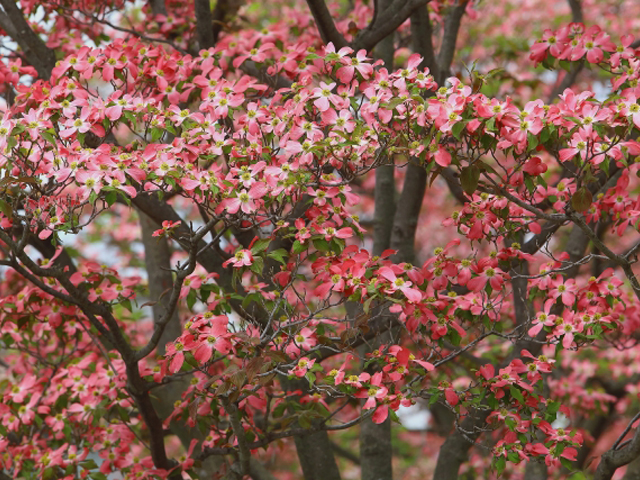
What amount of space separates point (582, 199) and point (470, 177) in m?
0.37

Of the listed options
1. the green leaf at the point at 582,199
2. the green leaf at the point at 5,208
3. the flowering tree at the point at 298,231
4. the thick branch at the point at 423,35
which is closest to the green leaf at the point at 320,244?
the flowering tree at the point at 298,231

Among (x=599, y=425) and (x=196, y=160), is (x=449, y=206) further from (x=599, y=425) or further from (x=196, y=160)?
(x=196, y=160)

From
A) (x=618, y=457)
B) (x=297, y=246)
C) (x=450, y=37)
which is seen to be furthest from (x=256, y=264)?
(x=450, y=37)

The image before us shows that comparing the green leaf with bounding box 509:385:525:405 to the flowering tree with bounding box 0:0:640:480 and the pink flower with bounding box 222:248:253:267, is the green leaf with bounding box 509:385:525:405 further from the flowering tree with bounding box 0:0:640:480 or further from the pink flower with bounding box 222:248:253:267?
the pink flower with bounding box 222:248:253:267

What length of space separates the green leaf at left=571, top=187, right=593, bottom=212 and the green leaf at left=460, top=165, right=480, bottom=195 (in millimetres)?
325

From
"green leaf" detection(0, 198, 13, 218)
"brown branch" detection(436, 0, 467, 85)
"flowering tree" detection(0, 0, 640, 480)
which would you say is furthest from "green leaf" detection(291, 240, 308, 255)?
"brown branch" detection(436, 0, 467, 85)

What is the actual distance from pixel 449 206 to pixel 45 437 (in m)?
6.11

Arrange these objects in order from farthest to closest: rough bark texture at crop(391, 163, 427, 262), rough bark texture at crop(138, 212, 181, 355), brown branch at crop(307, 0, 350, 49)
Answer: rough bark texture at crop(138, 212, 181, 355), rough bark texture at crop(391, 163, 427, 262), brown branch at crop(307, 0, 350, 49)

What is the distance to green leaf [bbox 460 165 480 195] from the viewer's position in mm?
2096

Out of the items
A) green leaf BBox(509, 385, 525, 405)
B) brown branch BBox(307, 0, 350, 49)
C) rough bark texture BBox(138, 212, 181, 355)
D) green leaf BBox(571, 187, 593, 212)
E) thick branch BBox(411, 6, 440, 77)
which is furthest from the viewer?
rough bark texture BBox(138, 212, 181, 355)

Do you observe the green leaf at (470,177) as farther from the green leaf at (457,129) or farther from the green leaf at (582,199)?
the green leaf at (582,199)

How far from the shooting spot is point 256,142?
2.41m

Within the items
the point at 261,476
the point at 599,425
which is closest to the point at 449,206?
the point at 599,425

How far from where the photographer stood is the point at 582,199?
2.16 m
